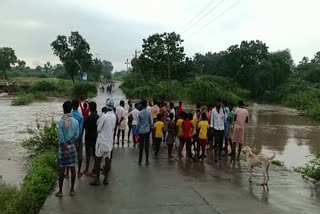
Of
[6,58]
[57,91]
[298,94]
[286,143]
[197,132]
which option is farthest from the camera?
[6,58]

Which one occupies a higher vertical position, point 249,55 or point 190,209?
point 249,55

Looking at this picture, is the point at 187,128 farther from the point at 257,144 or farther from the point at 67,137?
the point at 257,144

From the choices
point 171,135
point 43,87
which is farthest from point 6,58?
point 171,135

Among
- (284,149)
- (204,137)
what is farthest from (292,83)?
(204,137)

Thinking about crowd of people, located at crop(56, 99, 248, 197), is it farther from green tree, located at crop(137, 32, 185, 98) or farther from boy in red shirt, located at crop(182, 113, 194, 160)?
green tree, located at crop(137, 32, 185, 98)

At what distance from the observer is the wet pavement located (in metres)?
7.10

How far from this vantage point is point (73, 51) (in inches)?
3184

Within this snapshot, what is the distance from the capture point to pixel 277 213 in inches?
280

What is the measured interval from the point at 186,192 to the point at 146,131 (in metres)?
2.73

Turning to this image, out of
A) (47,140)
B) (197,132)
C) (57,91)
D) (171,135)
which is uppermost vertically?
(57,91)

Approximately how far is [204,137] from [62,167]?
523 centimetres

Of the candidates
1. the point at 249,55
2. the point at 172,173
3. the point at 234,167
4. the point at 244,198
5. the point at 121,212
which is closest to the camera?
the point at 121,212

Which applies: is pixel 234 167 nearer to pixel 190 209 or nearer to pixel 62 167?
pixel 190 209

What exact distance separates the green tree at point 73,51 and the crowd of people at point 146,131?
225 ft
